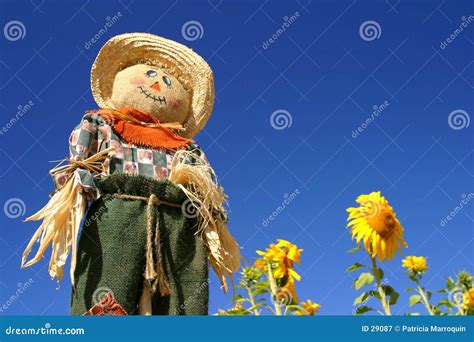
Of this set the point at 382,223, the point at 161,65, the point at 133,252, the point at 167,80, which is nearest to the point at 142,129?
the point at 167,80

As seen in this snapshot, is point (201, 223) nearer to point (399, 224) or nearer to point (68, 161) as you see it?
point (68, 161)

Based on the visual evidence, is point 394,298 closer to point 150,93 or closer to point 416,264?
point 416,264

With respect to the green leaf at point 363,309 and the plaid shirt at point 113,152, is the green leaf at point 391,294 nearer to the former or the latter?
the green leaf at point 363,309

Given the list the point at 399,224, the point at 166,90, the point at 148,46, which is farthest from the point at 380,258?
the point at 148,46

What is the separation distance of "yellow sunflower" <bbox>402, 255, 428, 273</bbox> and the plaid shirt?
1393 mm

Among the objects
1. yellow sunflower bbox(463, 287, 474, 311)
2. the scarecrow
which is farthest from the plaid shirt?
yellow sunflower bbox(463, 287, 474, 311)

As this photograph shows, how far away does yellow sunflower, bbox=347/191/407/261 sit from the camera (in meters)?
1.30

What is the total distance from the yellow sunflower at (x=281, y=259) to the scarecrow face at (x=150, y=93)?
137 centimetres

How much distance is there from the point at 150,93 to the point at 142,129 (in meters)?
0.23

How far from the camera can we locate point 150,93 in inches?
109

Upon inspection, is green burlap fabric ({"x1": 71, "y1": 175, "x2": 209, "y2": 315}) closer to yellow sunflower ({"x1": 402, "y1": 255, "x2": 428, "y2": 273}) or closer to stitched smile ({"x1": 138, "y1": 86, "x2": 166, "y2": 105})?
stitched smile ({"x1": 138, "y1": 86, "x2": 166, "y2": 105})

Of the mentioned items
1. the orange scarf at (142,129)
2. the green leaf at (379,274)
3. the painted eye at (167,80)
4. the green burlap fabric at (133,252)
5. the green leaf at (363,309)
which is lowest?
the green burlap fabric at (133,252)

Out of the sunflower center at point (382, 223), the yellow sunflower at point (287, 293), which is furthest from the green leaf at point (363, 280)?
the yellow sunflower at point (287, 293)

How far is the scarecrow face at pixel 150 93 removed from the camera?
276cm
